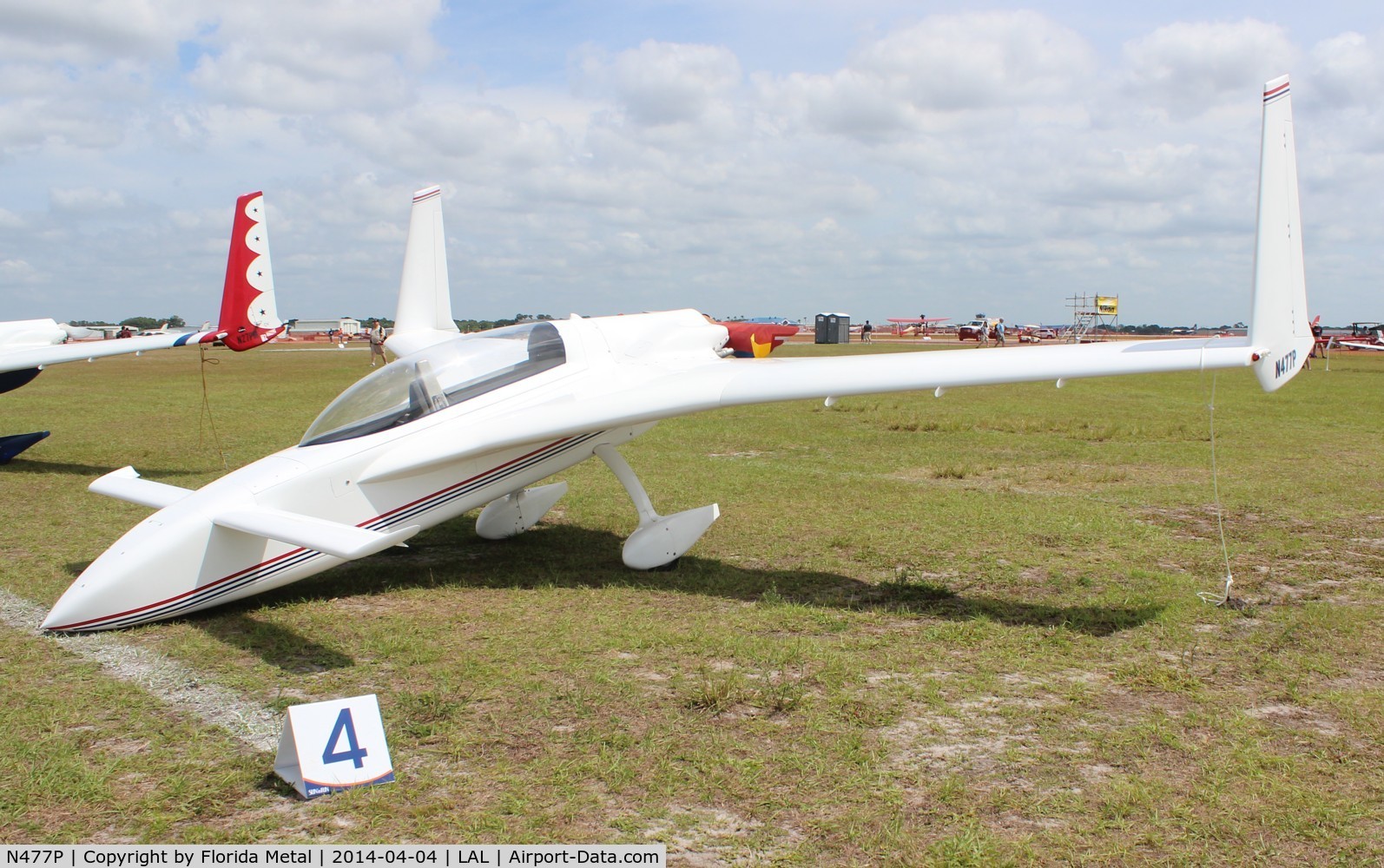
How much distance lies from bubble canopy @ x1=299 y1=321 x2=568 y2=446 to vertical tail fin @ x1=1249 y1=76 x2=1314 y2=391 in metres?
5.04

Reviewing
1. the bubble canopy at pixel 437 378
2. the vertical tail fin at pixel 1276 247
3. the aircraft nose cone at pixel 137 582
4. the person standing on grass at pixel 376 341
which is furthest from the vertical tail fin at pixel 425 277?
the person standing on grass at pixel 376 341

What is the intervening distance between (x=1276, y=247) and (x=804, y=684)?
13.3 feet

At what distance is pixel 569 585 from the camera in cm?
754

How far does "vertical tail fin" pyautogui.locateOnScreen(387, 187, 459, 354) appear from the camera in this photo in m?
12.0

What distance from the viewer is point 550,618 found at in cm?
657

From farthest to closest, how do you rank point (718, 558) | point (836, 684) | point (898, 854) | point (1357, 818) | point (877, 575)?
point (718, 558), point (877, 575), point (836, 684), point (1357, 818), point (898, 854)

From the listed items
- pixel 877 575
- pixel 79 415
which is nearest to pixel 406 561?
pixel 877 575

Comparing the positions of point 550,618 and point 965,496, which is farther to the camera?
point 965,496

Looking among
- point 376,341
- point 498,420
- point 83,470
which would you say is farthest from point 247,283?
point 376,341

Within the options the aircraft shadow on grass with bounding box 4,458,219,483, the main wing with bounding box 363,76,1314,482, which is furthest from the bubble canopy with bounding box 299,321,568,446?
the aircraft shadow on grass with bounding box 4,458,219,483

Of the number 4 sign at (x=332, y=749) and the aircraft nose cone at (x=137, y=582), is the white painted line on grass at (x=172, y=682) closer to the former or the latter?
the aircraft nose cone at (x=137, y=582)

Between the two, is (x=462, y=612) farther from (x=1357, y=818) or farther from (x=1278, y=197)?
(x=1278, y=197)

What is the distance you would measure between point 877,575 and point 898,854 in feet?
14.2

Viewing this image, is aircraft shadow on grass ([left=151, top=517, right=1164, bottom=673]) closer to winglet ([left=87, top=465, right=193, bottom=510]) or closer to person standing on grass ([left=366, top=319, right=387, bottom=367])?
winglet ([left=87, top=465, right=193, bottom=510])
